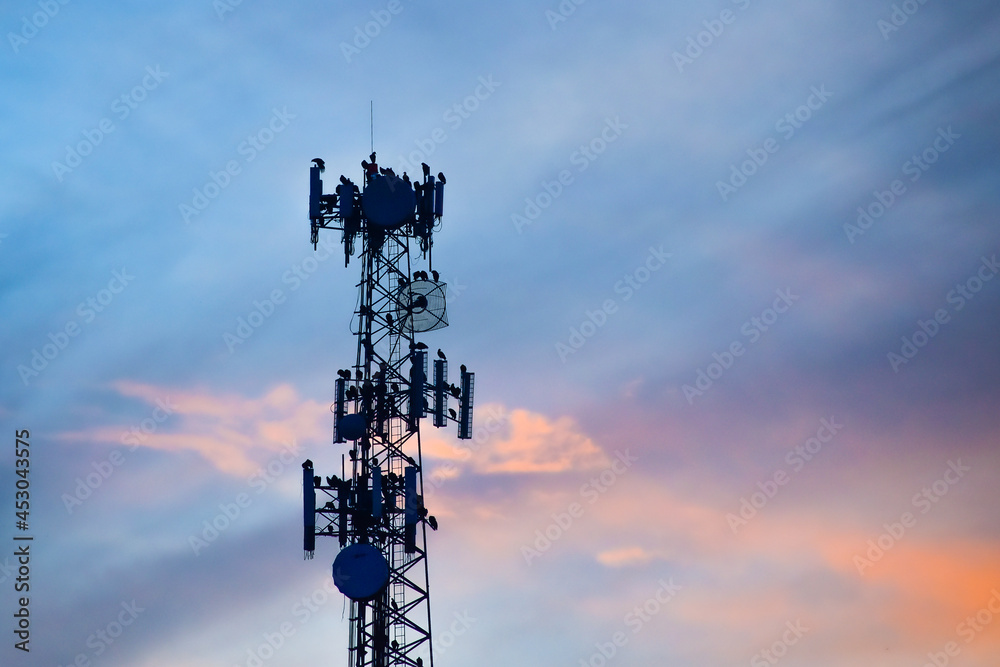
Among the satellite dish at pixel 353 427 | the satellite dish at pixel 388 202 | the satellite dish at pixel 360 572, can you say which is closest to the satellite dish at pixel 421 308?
the satellite dish at pixel 388 202

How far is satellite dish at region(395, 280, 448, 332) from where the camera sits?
85500 millimetres

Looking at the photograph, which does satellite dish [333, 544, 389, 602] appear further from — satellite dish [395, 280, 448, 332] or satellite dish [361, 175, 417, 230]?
satellite dish [361, 175, 417, 230]

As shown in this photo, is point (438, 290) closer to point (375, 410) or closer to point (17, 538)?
point (375, 410)

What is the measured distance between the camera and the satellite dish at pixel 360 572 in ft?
264

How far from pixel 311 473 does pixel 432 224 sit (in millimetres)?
15365

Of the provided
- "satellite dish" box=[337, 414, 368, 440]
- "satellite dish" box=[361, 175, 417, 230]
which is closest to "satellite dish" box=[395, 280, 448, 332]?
"satellite dish" box=[361, 175, 417, 230]

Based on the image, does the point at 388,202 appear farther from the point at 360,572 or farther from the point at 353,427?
the point at 360,572

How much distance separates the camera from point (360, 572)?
264ft

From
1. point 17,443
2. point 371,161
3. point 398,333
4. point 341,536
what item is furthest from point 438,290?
point 17,443

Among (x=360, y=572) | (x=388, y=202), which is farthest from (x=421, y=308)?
(x=360, y=572)

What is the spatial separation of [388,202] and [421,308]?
6063mm

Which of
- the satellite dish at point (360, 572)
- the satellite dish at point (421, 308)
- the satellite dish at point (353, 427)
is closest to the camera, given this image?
the satellite dish at point (360, 572)

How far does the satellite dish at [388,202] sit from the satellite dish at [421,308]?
3780mm

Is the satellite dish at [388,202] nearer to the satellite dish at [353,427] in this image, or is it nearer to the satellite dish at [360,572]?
the satellite dish at [353,427]
